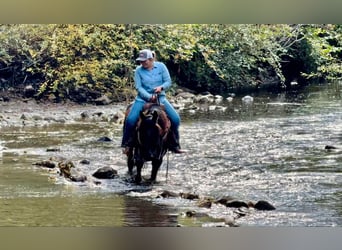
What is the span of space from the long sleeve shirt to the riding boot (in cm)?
28

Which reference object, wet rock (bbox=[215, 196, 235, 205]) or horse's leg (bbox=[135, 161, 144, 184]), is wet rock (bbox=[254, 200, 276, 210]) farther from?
horse's leg (bbox=[135, 161, 144, 184])

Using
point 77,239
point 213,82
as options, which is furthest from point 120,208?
point 213,82

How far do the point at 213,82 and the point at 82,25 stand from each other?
1.05 m

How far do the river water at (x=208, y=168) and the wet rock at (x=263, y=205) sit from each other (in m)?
0.03

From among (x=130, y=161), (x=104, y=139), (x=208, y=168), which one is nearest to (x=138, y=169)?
(x=130, y=161)

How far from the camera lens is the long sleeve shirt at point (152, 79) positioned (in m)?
5.21

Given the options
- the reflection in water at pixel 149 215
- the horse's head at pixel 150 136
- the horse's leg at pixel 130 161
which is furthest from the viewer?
the horse's leg at pixel 130 161

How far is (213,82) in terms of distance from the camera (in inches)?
217

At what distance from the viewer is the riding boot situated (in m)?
5.21

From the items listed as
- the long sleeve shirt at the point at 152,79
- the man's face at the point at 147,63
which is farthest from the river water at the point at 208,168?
the man's face at the point at 147,63

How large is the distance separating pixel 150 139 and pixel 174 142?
0.58ft

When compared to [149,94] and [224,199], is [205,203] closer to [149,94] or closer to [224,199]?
[224,199]

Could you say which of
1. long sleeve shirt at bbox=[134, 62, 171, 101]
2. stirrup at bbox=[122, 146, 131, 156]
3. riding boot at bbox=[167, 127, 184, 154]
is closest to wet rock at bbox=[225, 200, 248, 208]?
riding boot at bbox=[167, 127, 184, 154]

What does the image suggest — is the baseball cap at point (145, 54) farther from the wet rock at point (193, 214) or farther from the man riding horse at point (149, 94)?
the wet rock at point (193, 214)
